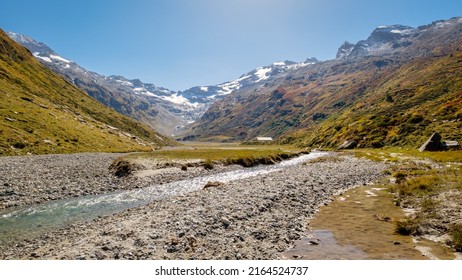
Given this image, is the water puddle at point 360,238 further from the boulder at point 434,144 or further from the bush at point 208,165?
the boulder at point 434,144

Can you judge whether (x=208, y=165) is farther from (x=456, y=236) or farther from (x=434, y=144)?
(x=434, y=144)

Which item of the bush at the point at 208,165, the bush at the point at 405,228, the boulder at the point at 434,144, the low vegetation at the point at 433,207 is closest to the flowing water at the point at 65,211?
the bush at the point at 208,165

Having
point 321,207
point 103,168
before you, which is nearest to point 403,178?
point 321,207

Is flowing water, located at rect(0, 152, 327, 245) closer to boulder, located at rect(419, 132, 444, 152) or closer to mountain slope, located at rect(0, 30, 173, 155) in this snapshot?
mountain slope, located at rect(0, 30, 173, 155)

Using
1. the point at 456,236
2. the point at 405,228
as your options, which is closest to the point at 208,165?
the point at 405,228

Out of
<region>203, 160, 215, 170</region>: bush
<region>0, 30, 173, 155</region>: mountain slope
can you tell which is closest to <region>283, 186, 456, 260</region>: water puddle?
<region>203, 160, 215, 170</region>: bush

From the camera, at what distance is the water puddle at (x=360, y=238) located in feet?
52.1

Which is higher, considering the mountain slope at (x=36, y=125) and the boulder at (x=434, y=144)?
the mountain slope at (x=36, y=125)

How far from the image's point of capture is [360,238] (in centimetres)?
1862

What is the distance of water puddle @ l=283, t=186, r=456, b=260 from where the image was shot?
15883 mm

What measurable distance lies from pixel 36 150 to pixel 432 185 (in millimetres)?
75174

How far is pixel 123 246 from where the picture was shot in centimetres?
1565

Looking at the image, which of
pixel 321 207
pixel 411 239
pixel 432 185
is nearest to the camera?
pixel 411 239
